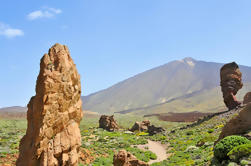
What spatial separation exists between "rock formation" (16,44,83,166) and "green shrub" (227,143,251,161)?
10671mm

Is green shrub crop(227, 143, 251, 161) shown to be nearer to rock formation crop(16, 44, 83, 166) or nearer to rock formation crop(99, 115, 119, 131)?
rock formation crop(16, 44, 83, 166)

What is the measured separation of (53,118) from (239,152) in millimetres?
12596

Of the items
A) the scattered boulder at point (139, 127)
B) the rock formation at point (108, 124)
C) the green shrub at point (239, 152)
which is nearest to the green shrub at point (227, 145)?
the green shrub at point (239, 152)

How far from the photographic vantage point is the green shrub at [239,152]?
48.4 feet

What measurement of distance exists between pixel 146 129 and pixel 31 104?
4390 cm

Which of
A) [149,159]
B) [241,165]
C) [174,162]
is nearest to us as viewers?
[241,165]

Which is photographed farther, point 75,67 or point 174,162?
point 174,162

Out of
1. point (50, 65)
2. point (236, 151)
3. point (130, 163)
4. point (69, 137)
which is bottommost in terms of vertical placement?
point (130, 163)

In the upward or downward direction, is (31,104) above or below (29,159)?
above

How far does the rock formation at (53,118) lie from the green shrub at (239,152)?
35.0 feet

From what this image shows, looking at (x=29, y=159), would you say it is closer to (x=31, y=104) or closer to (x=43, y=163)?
(x=43, y=163)

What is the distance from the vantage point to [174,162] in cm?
2528

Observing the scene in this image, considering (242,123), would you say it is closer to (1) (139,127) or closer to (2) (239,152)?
(2) (239,152)

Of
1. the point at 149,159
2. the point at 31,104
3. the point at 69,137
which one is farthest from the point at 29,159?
the point at 149,159
